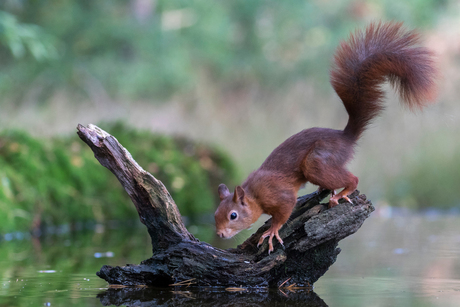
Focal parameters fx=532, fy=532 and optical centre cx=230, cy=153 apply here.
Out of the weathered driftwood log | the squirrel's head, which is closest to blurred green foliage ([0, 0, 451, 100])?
the weathered driftwood log

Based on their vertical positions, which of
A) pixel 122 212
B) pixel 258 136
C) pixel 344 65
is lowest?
pixel 344 65

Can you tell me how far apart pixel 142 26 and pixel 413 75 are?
12484 millimetres

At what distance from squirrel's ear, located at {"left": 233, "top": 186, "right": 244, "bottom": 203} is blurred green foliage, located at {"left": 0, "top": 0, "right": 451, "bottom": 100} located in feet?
36.1

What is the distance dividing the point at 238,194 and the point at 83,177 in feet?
13.0

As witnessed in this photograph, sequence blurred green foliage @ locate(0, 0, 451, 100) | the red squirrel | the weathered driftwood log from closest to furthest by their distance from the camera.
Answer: the weathered driftwood log → the red squirrel → blurred green foliage @ locate(0, 0, 451, 100)

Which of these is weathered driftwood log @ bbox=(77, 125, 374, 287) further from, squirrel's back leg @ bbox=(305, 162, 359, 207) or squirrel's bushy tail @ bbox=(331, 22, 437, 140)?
squirrel's bushy tail @ bbox=(331, 22, 437, 140)

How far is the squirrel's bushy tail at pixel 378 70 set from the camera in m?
2.90

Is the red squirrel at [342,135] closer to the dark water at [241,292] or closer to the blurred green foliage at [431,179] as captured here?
the dark water at [241,292]

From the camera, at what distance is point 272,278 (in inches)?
114

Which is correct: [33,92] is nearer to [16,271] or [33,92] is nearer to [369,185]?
[369,185]

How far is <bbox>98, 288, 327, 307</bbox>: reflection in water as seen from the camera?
8.02 feet

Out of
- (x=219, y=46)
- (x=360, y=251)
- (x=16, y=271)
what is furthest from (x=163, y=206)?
(x=219, y=46)

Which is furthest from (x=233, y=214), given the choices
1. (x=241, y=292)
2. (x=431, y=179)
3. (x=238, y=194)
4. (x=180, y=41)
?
(x=180, y=41)

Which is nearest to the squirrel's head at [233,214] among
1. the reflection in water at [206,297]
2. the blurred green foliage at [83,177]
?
the reflection in water at [206,297]
